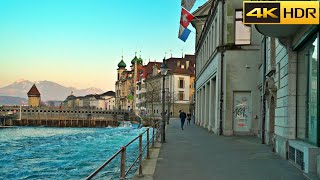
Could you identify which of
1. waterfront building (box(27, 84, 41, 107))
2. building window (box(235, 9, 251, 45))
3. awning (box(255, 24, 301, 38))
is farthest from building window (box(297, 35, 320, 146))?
waterfront building (box(27, 84, 41, 107))

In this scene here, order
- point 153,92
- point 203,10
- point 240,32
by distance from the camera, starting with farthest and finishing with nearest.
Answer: point 153,92
point 203,10
point 240,32

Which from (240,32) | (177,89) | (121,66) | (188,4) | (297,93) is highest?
(121,66)

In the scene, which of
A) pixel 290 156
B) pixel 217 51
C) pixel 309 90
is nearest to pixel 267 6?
pixel 309 90

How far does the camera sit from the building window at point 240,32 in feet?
87.9

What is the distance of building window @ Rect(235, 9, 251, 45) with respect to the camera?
26.8 meters

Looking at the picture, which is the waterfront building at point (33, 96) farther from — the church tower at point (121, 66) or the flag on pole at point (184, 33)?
the flag on pole at point (184, 33)

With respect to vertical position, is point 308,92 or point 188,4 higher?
point 188,4

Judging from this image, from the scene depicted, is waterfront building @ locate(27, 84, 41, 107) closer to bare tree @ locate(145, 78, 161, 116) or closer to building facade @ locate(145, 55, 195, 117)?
bare tree @ locate(145, 78, 161, 116)

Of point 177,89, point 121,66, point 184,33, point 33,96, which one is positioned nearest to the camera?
point 184,33

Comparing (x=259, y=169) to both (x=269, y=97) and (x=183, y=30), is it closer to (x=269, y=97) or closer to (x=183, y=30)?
(x=269, y=97)

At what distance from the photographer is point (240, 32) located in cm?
2700

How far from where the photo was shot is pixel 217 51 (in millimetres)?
27828

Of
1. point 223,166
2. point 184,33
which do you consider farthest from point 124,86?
point 223,166

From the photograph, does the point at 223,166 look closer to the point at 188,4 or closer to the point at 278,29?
the point at 278,29
